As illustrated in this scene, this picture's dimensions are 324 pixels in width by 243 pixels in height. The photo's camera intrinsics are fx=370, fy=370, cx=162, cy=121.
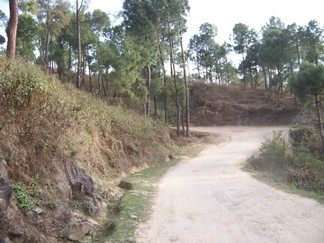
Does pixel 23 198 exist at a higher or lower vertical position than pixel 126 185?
higher

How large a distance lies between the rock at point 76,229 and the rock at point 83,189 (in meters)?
0.91

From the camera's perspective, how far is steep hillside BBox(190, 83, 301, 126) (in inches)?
1956

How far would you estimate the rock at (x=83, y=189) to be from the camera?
8.59 metres

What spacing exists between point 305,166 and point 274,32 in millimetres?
34720

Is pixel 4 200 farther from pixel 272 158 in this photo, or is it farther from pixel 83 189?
pixel 272 158

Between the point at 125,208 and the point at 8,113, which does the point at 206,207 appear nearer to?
the point at 125,208

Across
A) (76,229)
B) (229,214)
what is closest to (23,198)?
(76,229)

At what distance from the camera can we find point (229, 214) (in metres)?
9.36

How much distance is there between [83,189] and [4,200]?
9.26ft

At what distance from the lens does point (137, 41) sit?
111 feet

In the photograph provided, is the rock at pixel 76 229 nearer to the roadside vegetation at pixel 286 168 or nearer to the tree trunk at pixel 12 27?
the tree trunk at pixel 12 27

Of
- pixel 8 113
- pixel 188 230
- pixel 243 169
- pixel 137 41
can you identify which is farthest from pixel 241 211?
pixel 137 41

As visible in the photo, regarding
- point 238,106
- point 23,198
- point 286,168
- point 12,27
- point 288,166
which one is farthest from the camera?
point 238,106

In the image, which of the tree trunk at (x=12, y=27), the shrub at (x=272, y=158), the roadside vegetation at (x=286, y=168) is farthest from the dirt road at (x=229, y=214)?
the tree trunk at (x=12, y=27)
